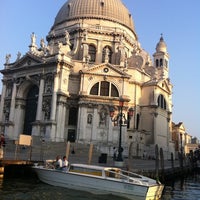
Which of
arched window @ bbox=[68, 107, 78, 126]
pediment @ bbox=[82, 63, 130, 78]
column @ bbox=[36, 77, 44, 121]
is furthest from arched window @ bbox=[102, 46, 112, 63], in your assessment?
column @ bbox=[36, 77, 44, 121]

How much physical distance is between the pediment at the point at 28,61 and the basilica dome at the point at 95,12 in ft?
40.0

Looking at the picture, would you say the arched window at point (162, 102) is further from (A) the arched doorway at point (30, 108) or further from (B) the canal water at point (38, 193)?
(B) the canal water at point (38, 193)

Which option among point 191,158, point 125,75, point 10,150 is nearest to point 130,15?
point 125,75

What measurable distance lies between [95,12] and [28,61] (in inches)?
581

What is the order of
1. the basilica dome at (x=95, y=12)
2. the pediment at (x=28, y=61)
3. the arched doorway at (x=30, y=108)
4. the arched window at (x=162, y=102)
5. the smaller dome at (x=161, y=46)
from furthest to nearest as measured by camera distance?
1. the smaller dome at (x=161, y=46)
2. the basilica dome at (x=95, y=12)
3. the arched window at (x=162, y=102)
4. the arched doorway at (x=30, y=108)
5. the pediment at (x=28, y=61)

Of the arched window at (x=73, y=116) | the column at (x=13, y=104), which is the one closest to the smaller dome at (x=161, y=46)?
the arched window at (x=73, y=116)

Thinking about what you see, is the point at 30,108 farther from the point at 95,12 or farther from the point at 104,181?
the point at 104,181

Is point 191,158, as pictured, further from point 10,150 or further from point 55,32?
point 55,32

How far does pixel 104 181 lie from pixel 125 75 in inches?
1063

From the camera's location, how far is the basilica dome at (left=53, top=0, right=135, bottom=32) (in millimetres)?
49812

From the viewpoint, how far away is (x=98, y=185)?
15.1 m

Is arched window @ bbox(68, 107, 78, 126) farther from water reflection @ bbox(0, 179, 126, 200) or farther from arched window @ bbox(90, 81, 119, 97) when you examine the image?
water reflection @ bbox(0, 179, 126, 200)

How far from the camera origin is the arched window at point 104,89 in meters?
40.4

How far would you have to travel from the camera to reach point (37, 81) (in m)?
40.8
